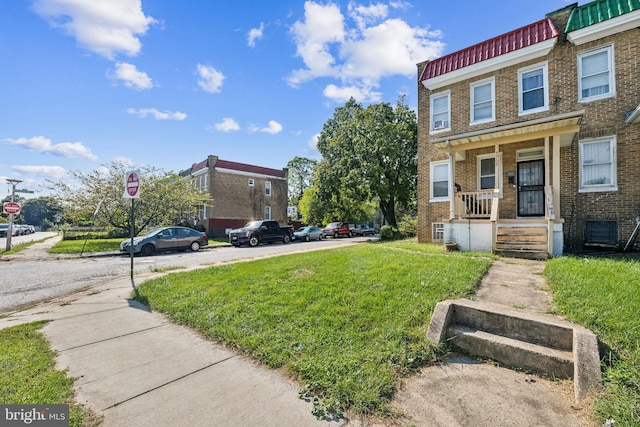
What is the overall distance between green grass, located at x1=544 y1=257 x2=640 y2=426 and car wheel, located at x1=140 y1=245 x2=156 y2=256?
1572 centimetres

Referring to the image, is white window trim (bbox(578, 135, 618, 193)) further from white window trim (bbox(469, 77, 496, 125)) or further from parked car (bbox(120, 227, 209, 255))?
parked car (bbox(120, 227, 209, 255))

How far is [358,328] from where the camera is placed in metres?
3.77

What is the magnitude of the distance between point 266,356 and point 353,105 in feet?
86.7

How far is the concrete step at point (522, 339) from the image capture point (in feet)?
8.96

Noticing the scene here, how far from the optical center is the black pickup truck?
19453 millimetres

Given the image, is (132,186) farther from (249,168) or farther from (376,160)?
(249,168)

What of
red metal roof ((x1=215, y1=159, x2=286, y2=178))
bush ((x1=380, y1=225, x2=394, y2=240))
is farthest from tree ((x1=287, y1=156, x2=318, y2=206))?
bush ((x1=380, y1=225, x2=394, y2=240))

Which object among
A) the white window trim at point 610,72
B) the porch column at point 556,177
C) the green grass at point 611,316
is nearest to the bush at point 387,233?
the porch column at point 556,177

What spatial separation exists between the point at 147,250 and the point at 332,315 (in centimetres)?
1382

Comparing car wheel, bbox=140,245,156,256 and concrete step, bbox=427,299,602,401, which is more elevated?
concrete step, bbox=427,299,602,401

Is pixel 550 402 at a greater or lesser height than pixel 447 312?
lesser

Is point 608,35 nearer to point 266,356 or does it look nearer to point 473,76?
point 473,76

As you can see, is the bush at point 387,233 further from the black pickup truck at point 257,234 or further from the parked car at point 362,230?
the parked car at point 362,230

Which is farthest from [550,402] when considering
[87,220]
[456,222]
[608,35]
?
[87,220]
